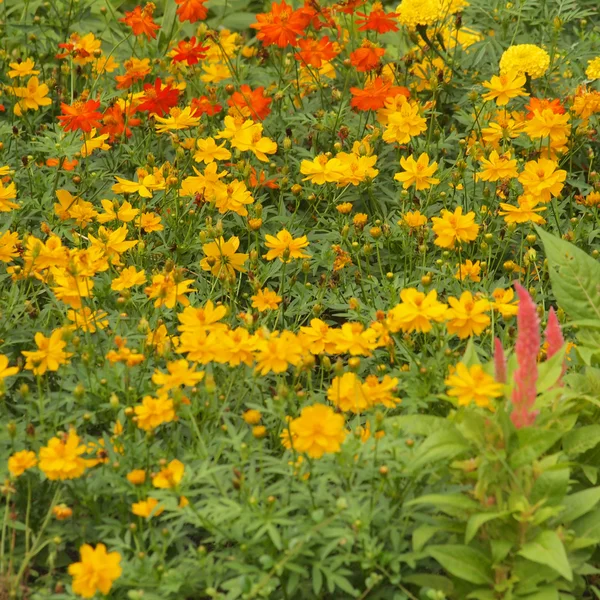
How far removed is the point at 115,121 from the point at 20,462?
69.6 inches

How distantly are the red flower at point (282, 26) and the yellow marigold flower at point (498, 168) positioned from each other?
87 cm

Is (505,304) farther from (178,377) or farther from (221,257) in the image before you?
(178,377)

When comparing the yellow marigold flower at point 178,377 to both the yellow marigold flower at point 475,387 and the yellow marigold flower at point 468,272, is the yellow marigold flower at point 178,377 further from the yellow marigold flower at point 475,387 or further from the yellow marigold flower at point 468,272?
the yellow marigold flower at point 468,272

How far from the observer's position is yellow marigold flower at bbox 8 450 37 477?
7.60ft

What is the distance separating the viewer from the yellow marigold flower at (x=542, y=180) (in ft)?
10.7

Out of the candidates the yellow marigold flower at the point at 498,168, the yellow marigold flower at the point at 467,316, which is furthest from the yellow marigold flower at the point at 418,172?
the yellow marigold flower at the point at 467,316

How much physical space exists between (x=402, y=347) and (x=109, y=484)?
0.81 metres

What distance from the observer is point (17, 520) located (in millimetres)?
2475

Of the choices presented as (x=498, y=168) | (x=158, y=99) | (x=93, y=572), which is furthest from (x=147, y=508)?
(x=158, y=99)

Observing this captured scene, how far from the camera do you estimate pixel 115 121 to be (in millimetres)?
3797

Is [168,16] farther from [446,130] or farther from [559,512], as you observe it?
[559,512]

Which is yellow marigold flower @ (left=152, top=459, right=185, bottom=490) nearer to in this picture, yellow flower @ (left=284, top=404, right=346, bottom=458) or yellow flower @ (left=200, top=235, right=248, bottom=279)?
yellow flower @ (left=284, top=404, right=346, bottom=458)

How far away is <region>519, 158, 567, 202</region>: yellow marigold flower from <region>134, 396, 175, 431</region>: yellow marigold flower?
1450 millimetres

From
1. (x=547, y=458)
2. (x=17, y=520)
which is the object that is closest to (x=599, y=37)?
(x=547, y=458)
